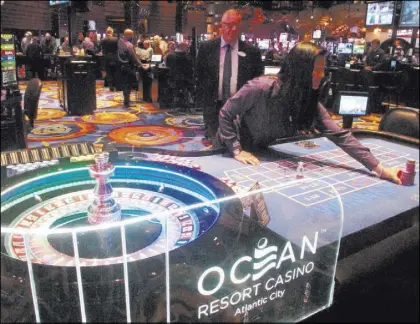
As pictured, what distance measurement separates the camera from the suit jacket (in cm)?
329

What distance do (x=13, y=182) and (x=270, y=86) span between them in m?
1.19

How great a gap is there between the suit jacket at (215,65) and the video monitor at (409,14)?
Result: 495cm

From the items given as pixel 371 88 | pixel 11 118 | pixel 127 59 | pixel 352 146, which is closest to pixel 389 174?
pixel 352 146

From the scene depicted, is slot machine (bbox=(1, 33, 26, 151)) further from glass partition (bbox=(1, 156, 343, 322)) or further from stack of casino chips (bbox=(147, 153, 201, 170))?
glass partition (bbox=(1, 156, 343, 322))

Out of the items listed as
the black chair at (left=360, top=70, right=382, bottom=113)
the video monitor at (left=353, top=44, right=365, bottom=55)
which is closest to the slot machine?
the black chair at (left=360, top=70, right=382, bottom=113)

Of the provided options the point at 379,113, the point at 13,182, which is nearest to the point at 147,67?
the point at 379,113

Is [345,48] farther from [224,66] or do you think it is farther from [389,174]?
[389,174]

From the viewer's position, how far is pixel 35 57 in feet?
34.4

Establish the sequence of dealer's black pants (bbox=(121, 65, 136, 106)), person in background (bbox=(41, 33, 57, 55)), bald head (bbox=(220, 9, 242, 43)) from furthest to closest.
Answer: person in background (bbox=(41, 33, 57, 55)) → dealer's black pants (bbox=(121, 65, 136, 106)) → bald head (bbox=(220, 9, 242, 43))

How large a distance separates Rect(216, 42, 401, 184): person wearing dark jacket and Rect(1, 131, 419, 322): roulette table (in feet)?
0.31

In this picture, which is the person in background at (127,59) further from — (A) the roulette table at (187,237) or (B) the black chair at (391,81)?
(A) the roulette table at (187,237)

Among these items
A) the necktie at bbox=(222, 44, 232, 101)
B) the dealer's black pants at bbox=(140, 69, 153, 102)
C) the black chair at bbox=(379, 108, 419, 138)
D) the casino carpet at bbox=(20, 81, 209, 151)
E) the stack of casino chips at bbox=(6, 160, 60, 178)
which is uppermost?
the necktie at bbox=(222, 44, 232, 101)

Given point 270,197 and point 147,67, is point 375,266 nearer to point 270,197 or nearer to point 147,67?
point 270,197

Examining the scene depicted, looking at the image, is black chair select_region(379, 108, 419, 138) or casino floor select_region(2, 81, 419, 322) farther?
black chair select_region(379, 108, 419, 138)
